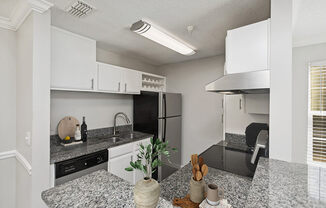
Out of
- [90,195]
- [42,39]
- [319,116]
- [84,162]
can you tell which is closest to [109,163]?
[84,162]

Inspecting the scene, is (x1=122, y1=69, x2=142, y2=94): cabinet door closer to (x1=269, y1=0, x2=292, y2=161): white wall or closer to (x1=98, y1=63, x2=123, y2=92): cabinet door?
(x1=98, y1=63, x2=123, y2=92): cabinet door

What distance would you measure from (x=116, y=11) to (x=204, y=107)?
2.29 meters

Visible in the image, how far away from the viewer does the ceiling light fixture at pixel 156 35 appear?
1634mm

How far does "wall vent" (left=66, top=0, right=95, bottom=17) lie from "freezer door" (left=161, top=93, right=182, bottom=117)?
166cm

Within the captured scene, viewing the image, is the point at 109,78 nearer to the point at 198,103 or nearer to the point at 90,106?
the point at 90,106

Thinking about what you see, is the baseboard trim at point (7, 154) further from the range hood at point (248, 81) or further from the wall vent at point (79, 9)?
the range hood at point (248, 81)

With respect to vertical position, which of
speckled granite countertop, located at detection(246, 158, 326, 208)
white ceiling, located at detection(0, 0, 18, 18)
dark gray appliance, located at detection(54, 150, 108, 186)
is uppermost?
white ceiling, located at detection(0, 0, 18, 18)

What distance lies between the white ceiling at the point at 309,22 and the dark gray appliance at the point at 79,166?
2.64 m

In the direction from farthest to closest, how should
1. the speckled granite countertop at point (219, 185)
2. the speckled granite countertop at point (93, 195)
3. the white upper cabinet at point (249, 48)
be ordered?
the white upper cabinet at point (249, 48)
the speckled granite countertop at point (219, 185)
the speckled granite countertop at point (93, 195)

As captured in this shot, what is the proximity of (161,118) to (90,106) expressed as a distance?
125cm

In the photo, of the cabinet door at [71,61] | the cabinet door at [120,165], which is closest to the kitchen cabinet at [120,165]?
the cabinet door at [120,165]

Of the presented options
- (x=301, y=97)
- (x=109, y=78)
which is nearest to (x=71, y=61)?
(x=109, y=78)

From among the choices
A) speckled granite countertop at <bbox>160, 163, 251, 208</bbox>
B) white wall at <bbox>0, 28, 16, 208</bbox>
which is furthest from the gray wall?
speckled granite countertop at <bbox>160, 163, 251, 208</bbox>

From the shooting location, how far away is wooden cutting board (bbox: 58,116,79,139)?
206cm
